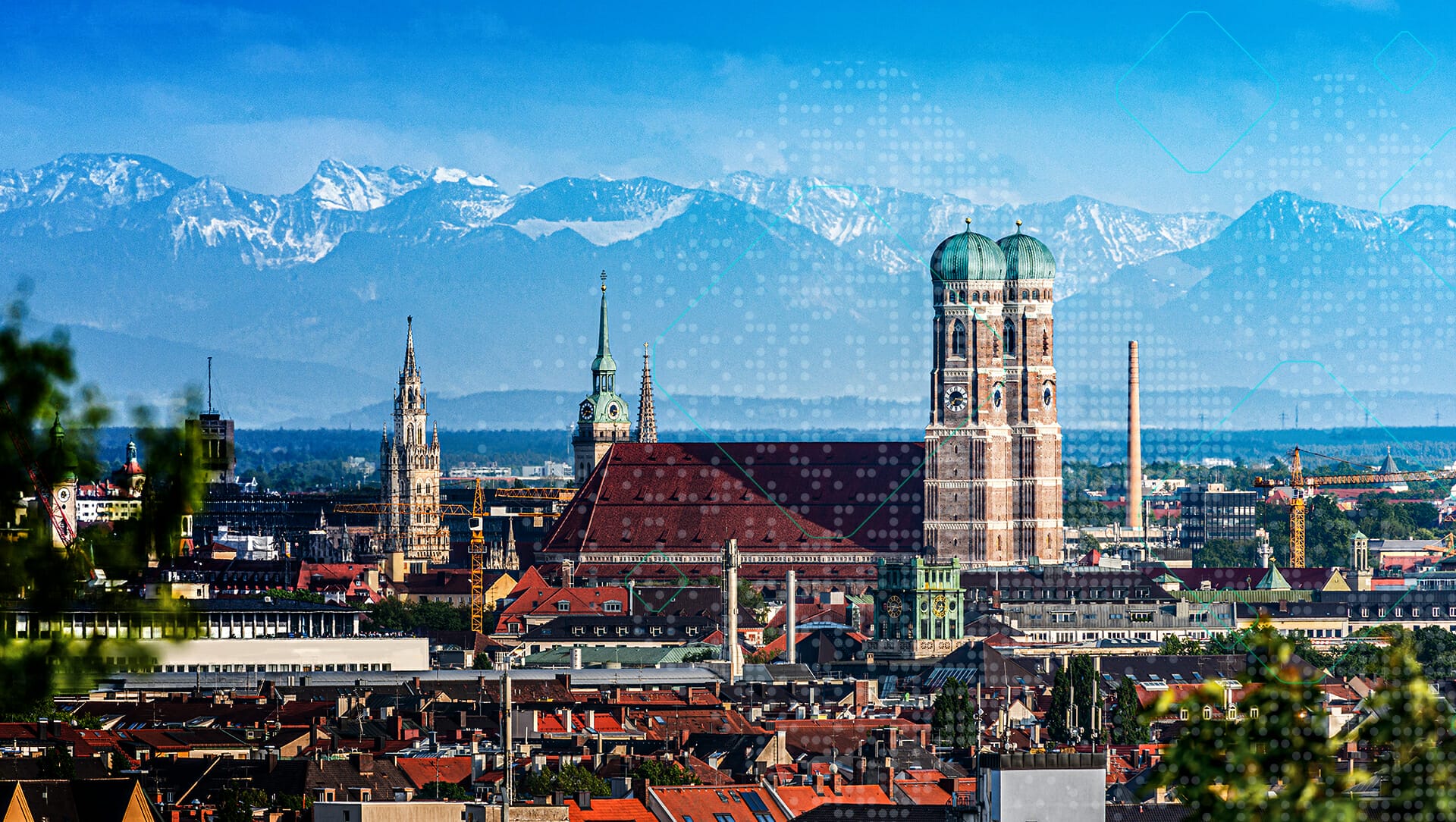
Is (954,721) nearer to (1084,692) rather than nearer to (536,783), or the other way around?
(1084,692)

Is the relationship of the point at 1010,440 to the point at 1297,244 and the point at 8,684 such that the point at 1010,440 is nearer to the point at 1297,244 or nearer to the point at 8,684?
the point at 1297,244

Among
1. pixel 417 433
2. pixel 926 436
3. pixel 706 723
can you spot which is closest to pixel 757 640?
pixel 926 436

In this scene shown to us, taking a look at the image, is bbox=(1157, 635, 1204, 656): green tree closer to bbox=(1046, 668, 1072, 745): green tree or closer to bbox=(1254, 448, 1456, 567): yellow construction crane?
bbox=(1046, 668, 1072, 745): green tree

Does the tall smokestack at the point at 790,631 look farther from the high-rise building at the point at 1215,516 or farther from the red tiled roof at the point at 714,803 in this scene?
the high-rise building at the point at 1215,516

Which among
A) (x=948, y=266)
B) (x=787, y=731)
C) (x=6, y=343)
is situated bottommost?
(x=787, y=731)

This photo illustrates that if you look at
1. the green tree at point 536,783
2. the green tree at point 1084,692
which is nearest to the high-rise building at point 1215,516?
the green tree at point 1084,692
